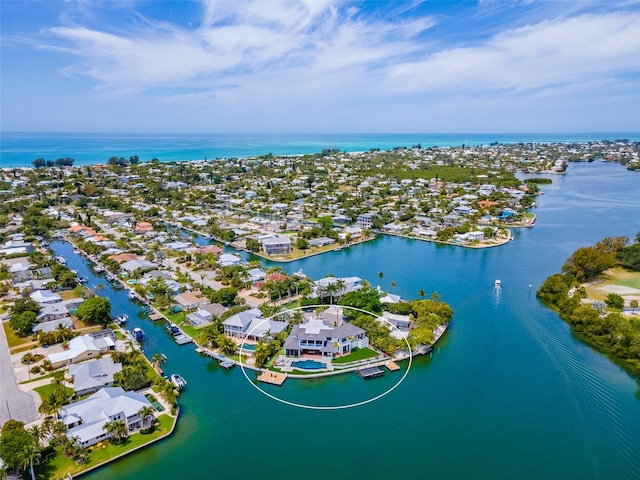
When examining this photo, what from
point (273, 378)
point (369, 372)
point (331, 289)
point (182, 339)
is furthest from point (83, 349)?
point (369, 372)

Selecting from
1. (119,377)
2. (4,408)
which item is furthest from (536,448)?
(4,408)

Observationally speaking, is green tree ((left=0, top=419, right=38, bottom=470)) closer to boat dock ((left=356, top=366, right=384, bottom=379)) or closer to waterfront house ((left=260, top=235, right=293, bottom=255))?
boat dock ((left=356, top=366, right=384, bottom=379))

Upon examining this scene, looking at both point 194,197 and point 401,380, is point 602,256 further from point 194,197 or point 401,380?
point 194,197

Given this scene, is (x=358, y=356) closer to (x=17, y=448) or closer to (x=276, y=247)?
(x=17, y=448)

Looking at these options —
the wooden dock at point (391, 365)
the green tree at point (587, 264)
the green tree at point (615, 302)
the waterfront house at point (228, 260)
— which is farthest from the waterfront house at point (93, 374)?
the green tree at point (587, 264)

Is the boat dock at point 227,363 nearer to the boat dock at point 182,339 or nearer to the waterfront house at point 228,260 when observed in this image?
the boat dock at point 182,339
